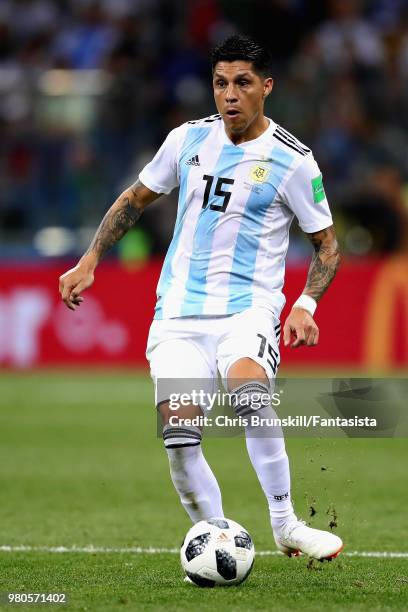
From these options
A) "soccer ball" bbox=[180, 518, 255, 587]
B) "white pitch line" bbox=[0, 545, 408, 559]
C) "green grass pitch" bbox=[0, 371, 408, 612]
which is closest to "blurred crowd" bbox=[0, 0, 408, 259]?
"green grass pitch" bbox=[0, 371, 408, 612]

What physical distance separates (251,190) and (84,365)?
10.2m

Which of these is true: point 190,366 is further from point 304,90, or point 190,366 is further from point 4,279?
point 304,90

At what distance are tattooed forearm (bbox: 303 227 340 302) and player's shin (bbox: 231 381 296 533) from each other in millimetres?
561

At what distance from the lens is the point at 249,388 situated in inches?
219

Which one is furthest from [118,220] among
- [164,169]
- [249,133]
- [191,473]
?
[191,473]

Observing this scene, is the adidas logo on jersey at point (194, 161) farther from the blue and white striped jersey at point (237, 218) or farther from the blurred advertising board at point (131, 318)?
the blurred advertising board at point (131, 318)

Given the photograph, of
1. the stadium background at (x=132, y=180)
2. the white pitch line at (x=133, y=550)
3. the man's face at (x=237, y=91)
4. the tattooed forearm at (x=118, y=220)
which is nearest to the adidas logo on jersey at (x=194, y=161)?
the man's face at (x=237, y=91)

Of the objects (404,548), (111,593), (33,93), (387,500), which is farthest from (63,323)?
(111,593)

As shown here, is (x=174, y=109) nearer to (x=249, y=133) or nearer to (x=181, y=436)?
(x=249, y=133)

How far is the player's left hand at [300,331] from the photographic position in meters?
5.51

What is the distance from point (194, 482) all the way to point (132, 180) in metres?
10.9

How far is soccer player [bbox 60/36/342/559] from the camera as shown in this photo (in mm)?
5719

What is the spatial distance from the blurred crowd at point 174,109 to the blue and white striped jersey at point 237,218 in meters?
9.95

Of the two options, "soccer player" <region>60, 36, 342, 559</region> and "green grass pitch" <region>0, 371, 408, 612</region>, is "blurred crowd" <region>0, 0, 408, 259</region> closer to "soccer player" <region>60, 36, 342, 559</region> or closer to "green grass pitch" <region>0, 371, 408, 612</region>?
"green grass pitch" <region>0, 371, 408, 612</region>
